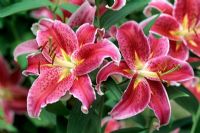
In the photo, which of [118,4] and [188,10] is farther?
[188,10]

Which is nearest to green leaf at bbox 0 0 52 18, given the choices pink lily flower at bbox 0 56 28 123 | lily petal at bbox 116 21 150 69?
lily petal at bbox 116 21 150 69

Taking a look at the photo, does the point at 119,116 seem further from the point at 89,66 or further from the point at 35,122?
the point at 35,122

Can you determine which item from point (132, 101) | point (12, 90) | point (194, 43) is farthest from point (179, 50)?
point (12, 90)

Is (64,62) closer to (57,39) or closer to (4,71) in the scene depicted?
(57,39)

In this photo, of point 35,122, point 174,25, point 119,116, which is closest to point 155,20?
point 174,25

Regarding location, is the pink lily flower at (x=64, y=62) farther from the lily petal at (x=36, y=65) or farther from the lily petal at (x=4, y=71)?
the lily petal at (x=4, y=71)

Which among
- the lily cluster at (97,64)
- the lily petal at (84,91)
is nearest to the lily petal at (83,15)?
the lily cluster at (97,64)

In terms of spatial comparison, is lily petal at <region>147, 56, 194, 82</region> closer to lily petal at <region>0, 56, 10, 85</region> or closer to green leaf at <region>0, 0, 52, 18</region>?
green leaf at <region>0, 0, 52, 18</region>
